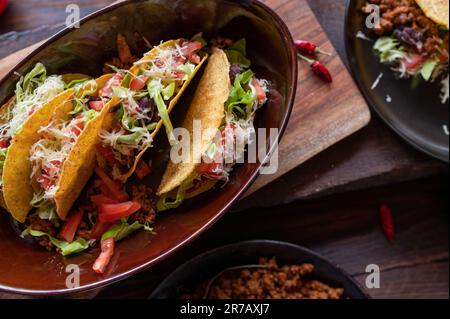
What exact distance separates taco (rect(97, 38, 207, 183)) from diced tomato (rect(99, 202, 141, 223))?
13 cm

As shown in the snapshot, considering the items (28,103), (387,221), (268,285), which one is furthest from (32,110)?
(387,221)

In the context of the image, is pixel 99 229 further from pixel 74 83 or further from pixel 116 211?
pixel 74 83

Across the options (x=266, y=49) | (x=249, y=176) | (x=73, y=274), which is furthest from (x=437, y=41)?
(x=73, y=274)

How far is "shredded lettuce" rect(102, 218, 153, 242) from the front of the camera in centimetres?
241

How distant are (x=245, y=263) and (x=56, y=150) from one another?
114cm

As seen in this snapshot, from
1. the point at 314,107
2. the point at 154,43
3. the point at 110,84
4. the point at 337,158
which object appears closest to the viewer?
the point at 110,84

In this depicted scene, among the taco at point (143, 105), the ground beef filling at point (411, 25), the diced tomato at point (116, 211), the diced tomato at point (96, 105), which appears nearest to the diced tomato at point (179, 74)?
the taco at point (143, 105)

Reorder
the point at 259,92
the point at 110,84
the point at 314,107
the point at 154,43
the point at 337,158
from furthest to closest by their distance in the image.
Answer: the point at 337,158 → the point at 314,107 → the point at 154,43 → the point at 259,92 → the point at 110,84

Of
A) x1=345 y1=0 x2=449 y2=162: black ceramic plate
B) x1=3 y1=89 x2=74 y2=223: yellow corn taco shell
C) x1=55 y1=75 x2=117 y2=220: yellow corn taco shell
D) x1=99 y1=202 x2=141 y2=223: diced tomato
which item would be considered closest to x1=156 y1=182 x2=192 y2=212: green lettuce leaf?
x1=99 y1=202 x2=141 y2=223: diced tomato

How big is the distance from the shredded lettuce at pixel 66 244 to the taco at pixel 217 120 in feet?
1.18

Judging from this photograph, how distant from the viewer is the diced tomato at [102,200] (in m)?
2.44

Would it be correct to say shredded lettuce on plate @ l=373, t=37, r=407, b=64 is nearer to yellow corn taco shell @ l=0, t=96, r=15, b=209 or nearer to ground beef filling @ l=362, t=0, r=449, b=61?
ground beef filling @ l=362, t=0, r=449, b=61

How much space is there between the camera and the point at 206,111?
7.87 feet
